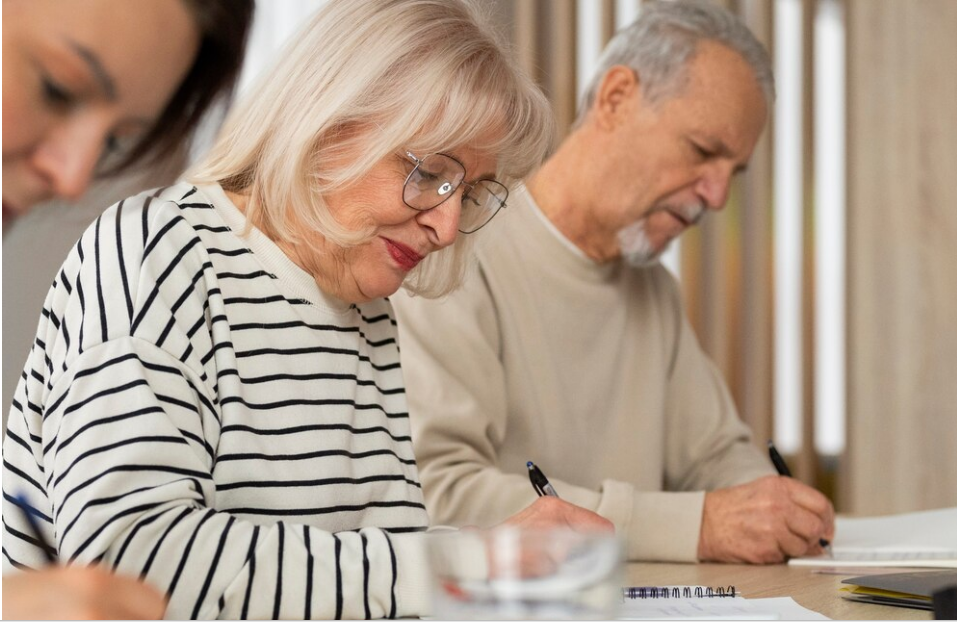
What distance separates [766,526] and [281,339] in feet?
2.29

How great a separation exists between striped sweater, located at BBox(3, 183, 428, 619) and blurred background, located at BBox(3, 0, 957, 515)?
1762 millimetres

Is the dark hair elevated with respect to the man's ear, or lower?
lower

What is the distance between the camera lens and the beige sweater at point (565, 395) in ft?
4.77

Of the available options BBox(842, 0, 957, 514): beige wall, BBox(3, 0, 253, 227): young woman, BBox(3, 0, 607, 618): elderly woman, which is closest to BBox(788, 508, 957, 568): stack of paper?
BBox(3, 0, 607, 618): elderly woman

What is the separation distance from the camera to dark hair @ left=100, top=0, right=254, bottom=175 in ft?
1.67

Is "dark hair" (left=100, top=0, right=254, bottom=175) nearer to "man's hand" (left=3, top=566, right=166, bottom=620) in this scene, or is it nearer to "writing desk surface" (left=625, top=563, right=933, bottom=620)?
"man's hand" (left=3, top=566, right=166, bottom=620)

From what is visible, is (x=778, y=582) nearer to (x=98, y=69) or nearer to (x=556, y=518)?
(x=556, y=518)

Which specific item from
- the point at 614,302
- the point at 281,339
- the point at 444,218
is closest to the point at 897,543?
the point at 614,302

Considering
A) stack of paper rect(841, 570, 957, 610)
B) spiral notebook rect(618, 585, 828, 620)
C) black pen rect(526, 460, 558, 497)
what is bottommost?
spiral notebook rect(618, 585, 828, 620)

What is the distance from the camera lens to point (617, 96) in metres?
1.88

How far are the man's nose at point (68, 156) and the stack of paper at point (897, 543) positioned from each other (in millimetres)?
1104

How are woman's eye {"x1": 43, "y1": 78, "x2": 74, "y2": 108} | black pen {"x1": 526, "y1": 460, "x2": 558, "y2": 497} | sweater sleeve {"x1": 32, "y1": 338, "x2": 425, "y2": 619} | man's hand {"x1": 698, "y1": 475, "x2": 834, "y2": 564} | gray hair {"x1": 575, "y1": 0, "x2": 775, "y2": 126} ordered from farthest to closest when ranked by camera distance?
gray hair {"x1": 575, "y1": 0, "x2": 775, "y2": 126} → man's hand {"x1": 698, "y1": 475, "x2": 834, "y2": 564} → black pen {"x1": 526, "y1": 460, "x2": 558, "y2": 497} → sweater sleeve {"x1": 32, "y1": 338, "x2": 425, "y2": 619} → woman's eye {"x1": 43, "y1": 78, "x2": 74, "y2": 108}

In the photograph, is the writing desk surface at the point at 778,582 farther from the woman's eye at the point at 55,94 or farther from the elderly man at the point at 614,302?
the woman's eye at the point at 55,94

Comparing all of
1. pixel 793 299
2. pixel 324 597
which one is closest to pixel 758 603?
pixel 324 597
